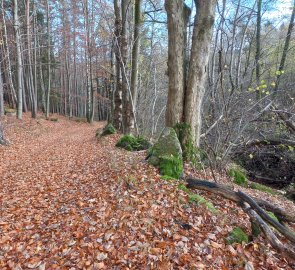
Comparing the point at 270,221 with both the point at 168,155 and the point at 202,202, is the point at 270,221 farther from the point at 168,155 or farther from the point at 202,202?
the point at 168,155

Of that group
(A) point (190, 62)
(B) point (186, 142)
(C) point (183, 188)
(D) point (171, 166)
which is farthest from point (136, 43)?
(C) point (183, 188)

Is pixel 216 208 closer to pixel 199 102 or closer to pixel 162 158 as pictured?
pixel 162 158

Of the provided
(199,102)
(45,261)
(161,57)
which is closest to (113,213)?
(45,261)

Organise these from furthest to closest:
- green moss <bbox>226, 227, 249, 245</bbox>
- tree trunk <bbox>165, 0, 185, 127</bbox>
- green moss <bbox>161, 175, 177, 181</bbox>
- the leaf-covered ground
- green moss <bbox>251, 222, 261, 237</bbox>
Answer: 1. tree trunk <bbox>165, 0, 185, 127</bbox>
2. green moss <bbox>161, 175, 177, 181</bbox>
3. green moss <bbox>251, 222, 261, 237</bbox>
4. green moss <bbox>226, 227, 249, 245</bbox>
5. the leaf-covered ground

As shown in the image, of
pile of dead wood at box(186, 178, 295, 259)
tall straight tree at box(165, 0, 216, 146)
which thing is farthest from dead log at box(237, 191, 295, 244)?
tall straight tree at box(165, 0, 216, 146)

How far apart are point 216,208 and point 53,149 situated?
853cm

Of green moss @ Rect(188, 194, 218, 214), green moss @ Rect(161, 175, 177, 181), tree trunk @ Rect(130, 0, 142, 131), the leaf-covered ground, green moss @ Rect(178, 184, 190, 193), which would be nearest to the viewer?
the leaf-covered ground

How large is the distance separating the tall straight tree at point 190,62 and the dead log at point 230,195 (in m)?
1.60

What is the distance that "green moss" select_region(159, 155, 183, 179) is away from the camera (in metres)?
5.27

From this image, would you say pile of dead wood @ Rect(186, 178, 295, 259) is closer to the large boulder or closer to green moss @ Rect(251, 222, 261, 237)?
green moss @ Rect(251, 222, 261, 237)

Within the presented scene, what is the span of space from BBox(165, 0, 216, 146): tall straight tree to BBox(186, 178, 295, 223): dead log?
5.25 feet

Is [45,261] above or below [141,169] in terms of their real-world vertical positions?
below

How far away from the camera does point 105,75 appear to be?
23.8m

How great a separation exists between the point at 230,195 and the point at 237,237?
3.06 ft
